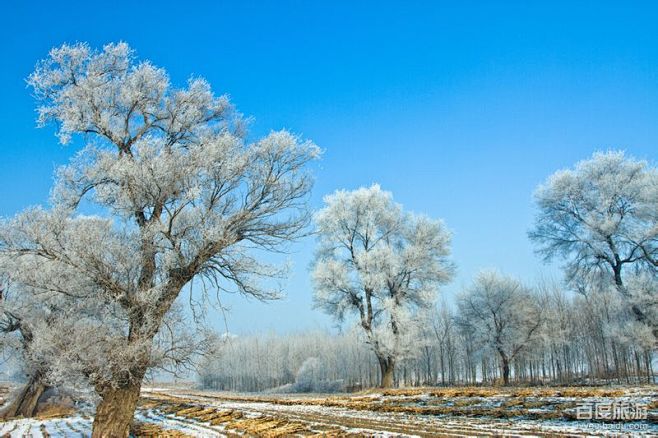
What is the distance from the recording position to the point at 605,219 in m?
23.8

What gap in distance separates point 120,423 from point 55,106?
8152mm

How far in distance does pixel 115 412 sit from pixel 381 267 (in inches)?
747

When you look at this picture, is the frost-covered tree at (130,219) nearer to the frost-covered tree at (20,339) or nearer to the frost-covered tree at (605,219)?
the frost-covered tree at (20,339)

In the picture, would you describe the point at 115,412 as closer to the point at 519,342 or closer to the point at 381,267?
the point at 381,267

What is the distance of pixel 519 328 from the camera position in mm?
36312

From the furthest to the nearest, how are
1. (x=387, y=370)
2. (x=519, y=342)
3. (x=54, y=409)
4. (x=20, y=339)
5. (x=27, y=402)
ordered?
(x=519, y=342)
(x=387, y=370)
(x=54, y=409)
(x=27, y=402)
(x=20, y=339)

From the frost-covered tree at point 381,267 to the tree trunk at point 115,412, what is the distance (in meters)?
16.9

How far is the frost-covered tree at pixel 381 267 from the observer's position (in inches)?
1054

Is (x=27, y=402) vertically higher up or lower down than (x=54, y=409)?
higher up

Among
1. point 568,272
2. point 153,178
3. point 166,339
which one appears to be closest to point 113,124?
point 153,178

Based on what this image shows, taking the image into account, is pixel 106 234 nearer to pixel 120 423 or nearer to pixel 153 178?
pixel 153 178

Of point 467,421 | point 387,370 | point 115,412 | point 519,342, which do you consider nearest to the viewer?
point 115,412

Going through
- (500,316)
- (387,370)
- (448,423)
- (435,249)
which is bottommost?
(448,423)

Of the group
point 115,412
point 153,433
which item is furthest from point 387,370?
point 115,412
